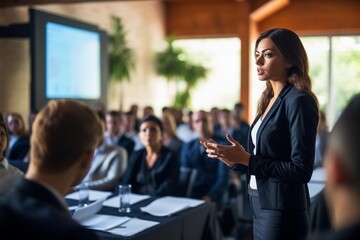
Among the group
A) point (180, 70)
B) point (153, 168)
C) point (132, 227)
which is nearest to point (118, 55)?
point (180, 70)

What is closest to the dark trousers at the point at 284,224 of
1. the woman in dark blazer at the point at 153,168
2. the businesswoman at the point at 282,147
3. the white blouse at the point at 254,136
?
the businesswoman at the point at 282,147

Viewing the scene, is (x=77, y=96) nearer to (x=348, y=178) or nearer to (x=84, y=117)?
(x=84, y=117)

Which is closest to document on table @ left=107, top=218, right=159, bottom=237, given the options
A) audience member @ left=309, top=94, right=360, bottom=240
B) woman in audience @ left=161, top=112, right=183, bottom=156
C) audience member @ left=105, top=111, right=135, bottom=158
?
audience member @ left=309, top=94, right=360, bottom=240

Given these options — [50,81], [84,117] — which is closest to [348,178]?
[84,117]

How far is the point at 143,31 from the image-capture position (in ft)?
34.4

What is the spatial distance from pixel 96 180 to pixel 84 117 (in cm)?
277

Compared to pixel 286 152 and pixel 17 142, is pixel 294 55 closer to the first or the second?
pixel 286 152

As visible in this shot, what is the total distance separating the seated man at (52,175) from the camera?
3.22 feet

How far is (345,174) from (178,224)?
67.4 inches

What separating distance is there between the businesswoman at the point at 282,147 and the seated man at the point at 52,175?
766 mm

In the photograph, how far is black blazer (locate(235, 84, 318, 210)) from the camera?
1681mm

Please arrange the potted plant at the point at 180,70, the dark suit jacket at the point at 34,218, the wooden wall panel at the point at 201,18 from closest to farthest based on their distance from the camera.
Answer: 1. the dark suit jacket at the point at 34,218
2. the potted plant at the point at 180,70
3. the wooden wall panel at the point at 201,18

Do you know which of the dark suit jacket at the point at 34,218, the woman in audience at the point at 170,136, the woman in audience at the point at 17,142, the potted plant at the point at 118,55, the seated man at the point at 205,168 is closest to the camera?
the dark suit jacket at the point at 34,218

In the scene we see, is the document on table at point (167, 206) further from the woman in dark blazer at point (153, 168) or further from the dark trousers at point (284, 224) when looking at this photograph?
the dark trousers at point (284, 224)
